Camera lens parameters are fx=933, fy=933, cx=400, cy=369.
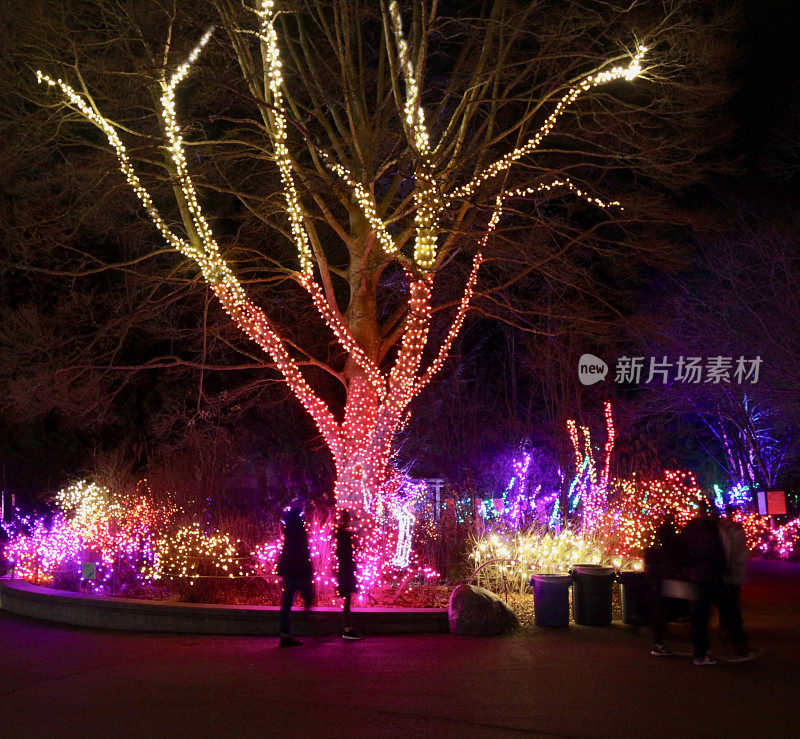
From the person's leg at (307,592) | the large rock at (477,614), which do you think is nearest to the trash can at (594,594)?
the large rock at (477,614)

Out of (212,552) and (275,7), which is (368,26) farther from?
(212,552)

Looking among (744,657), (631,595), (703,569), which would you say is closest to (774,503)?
(631,595)

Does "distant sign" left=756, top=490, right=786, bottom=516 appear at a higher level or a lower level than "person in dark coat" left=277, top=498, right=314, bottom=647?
higher

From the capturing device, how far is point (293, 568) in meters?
11.2

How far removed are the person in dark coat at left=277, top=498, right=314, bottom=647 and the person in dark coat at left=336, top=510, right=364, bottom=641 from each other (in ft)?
1.25

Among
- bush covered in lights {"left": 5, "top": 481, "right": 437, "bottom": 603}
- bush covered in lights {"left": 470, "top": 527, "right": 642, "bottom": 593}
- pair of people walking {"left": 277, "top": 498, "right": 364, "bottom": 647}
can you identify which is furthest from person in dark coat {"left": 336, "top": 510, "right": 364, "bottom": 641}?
bush covered in lights {"left": 470, "top": 527, "right": 642, "bottom": 593}

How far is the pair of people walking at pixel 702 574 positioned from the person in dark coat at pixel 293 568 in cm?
403

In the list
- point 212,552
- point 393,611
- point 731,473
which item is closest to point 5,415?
point 212,552

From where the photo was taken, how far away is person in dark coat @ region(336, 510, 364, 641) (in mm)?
11422

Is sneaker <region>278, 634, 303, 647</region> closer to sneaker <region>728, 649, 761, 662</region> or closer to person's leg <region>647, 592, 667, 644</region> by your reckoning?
person's leg <region>647, 592, 667, 644</region>

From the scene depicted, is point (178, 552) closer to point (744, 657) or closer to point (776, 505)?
point (744, 657)

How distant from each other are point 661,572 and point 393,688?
3.30 metres

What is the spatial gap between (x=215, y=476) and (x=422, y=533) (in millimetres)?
5037

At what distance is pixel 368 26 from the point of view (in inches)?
766
